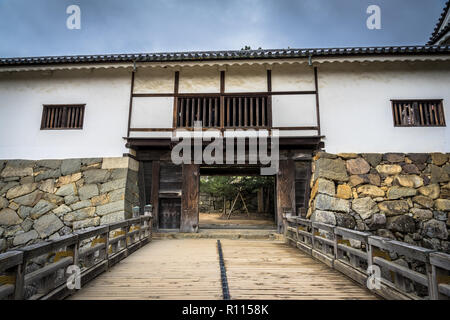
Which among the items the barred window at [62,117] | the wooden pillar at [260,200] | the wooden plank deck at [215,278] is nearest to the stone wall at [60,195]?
the barred window at [62,117]

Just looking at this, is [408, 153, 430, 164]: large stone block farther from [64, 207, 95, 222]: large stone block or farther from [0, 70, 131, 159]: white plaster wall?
[64, 207, 95, 222]: large stone block

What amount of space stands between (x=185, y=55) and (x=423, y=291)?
34.0 ft

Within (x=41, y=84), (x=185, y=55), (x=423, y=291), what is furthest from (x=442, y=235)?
(x=41, y=84)

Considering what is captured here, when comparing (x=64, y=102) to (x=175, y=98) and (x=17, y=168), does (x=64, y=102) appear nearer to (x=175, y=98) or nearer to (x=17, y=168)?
(x=17, y=168)

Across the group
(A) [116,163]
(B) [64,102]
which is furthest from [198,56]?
(B) [64,102]

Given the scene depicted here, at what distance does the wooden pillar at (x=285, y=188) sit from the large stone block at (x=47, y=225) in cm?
765

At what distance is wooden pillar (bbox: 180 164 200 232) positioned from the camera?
9.21 metres

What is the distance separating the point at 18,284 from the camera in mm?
2533

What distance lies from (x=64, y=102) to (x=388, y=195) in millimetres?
11879

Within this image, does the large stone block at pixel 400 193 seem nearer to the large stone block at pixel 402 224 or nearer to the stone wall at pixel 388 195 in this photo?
the stone wall at pixel 388 195

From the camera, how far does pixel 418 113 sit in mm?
8484

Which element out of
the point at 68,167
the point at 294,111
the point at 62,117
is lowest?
the point at 68,167

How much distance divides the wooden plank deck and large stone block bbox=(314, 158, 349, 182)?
3178 millimetres
